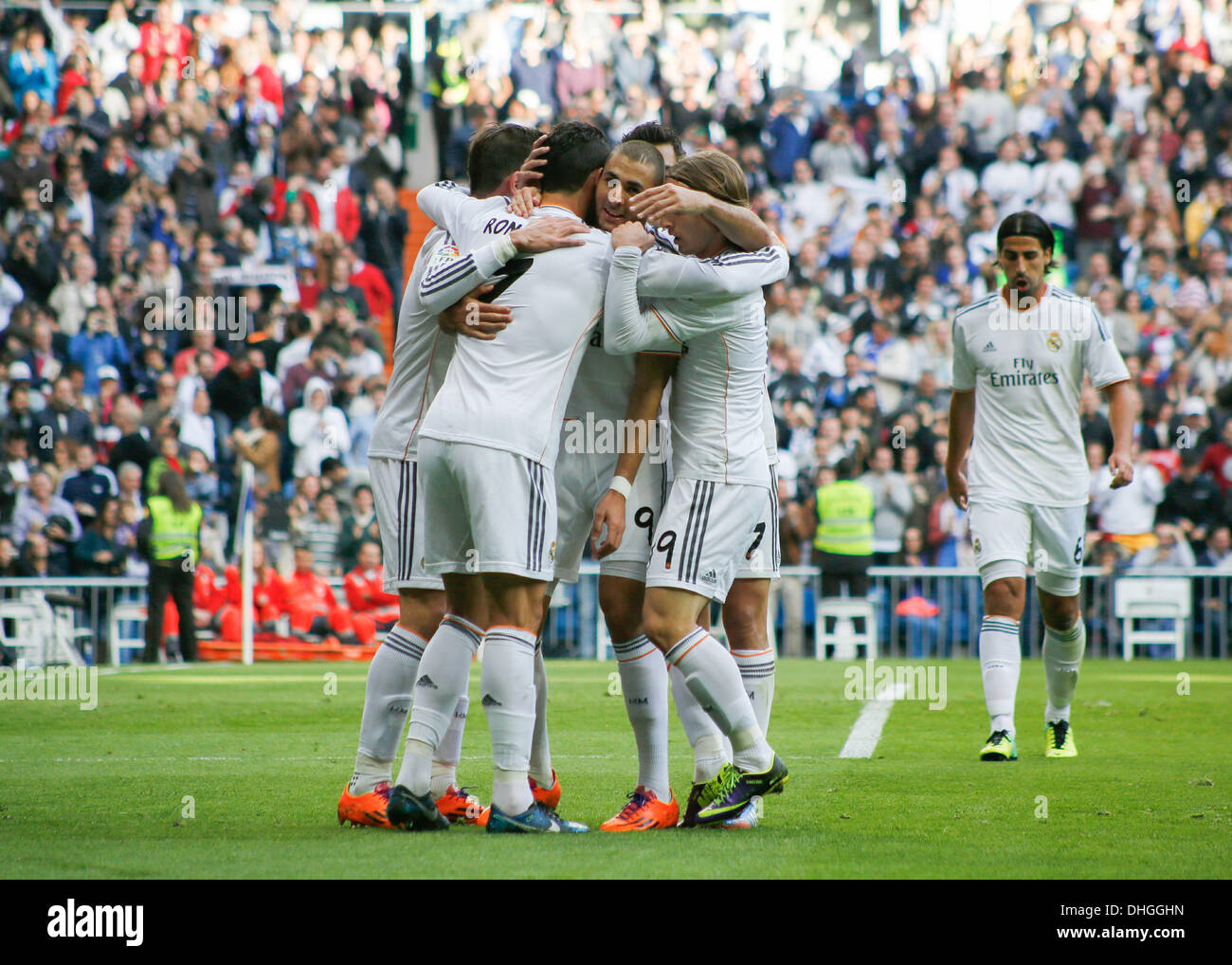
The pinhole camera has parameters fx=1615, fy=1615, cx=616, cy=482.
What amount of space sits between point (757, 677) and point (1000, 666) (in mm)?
2393

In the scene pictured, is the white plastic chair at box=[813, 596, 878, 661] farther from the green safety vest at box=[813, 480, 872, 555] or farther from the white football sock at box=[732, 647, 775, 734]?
the white football sock at box=[732, 647, 775, 734]

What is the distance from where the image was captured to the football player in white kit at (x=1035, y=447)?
838 cm

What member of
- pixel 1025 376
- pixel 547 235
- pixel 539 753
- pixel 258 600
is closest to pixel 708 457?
pixel 547 235

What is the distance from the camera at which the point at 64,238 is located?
1998cm

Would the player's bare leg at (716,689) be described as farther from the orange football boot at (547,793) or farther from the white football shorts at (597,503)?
the orange football boot at (547,793)

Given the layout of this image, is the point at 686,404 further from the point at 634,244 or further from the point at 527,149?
the point at 527,149

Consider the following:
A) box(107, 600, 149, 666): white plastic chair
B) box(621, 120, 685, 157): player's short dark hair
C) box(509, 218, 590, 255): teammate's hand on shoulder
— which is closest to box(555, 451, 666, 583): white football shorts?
box(509, 218, 590, 255): teammate's hand on shoulder

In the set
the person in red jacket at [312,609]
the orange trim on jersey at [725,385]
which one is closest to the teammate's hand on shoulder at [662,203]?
the orange trim on jersey at [725,385]

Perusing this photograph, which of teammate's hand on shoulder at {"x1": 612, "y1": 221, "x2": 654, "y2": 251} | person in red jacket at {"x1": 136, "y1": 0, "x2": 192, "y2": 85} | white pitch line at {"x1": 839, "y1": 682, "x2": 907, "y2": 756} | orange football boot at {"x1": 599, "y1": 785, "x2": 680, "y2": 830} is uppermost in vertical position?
person in red jacket at {"x1": 136, "y1": 0, "x2": 192, "y2": 85}

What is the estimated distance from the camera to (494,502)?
5289 mm

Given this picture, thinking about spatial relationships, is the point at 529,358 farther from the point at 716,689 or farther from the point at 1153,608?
the point at 1153,608

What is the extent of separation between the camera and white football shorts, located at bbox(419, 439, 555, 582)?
5.30 meters

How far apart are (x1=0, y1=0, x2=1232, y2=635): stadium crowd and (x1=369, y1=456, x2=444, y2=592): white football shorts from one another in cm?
1065

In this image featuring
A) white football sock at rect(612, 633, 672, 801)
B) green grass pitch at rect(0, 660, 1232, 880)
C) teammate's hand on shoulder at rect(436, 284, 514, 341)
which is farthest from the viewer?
white football sock at rect(612, 633, 672, 801)
